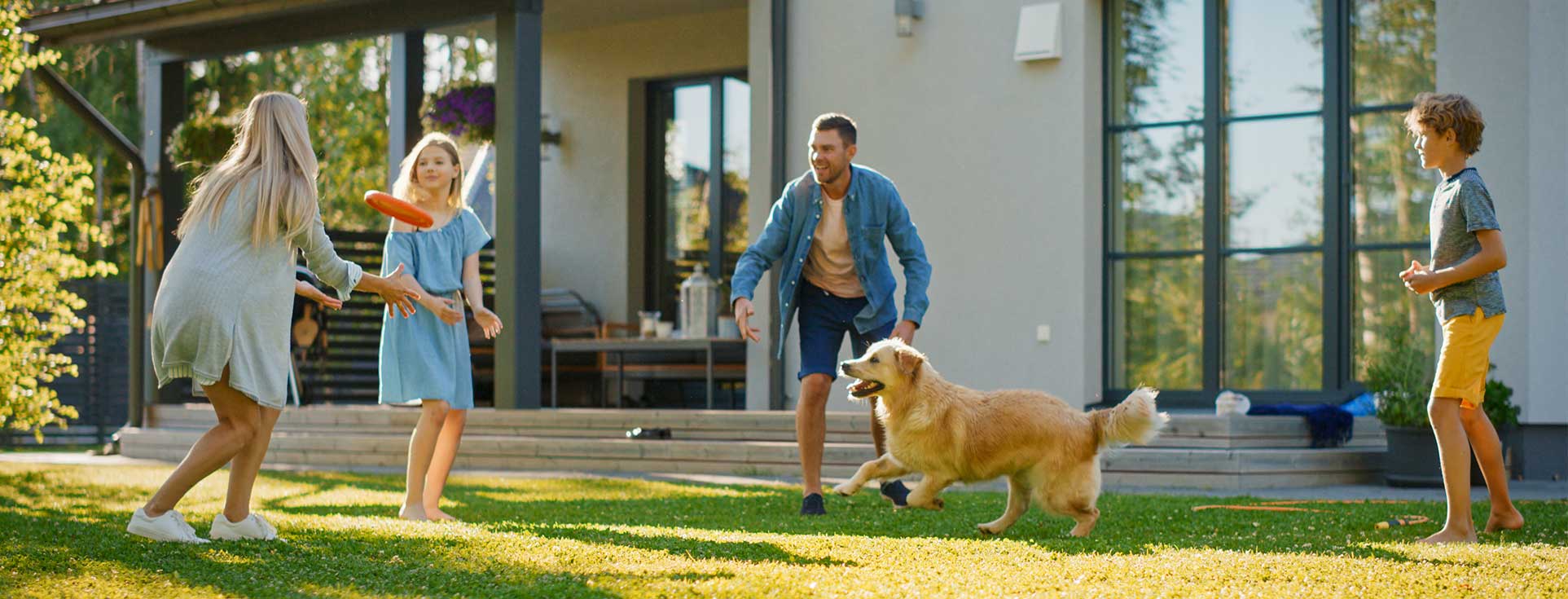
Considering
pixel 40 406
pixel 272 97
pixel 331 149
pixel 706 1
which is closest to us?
pixel 272 97

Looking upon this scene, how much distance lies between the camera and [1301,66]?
9.52 metres

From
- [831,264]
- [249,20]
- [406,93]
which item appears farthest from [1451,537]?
[406,93]

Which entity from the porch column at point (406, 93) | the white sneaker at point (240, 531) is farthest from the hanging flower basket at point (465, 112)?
the white sneaker at point (240, 531)

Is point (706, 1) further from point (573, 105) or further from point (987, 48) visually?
point (987, 48)

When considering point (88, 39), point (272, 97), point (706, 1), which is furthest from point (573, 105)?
point (272, 97)

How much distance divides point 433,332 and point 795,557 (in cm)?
220

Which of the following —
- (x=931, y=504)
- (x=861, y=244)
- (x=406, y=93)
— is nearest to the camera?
(x=931, y=504)

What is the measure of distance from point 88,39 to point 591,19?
4.10 m

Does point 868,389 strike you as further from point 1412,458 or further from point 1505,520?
point 1412,458

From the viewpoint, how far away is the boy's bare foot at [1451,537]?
472cm

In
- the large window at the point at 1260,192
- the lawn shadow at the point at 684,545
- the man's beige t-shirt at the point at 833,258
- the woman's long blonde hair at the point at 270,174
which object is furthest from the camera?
the large window at the point at 1260,192

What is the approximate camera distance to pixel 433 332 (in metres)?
5.67

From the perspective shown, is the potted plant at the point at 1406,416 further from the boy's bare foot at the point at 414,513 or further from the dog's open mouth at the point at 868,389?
the boy's bare foot at the point at 414,513

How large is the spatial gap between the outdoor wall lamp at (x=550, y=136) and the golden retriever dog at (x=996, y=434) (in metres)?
9.04
